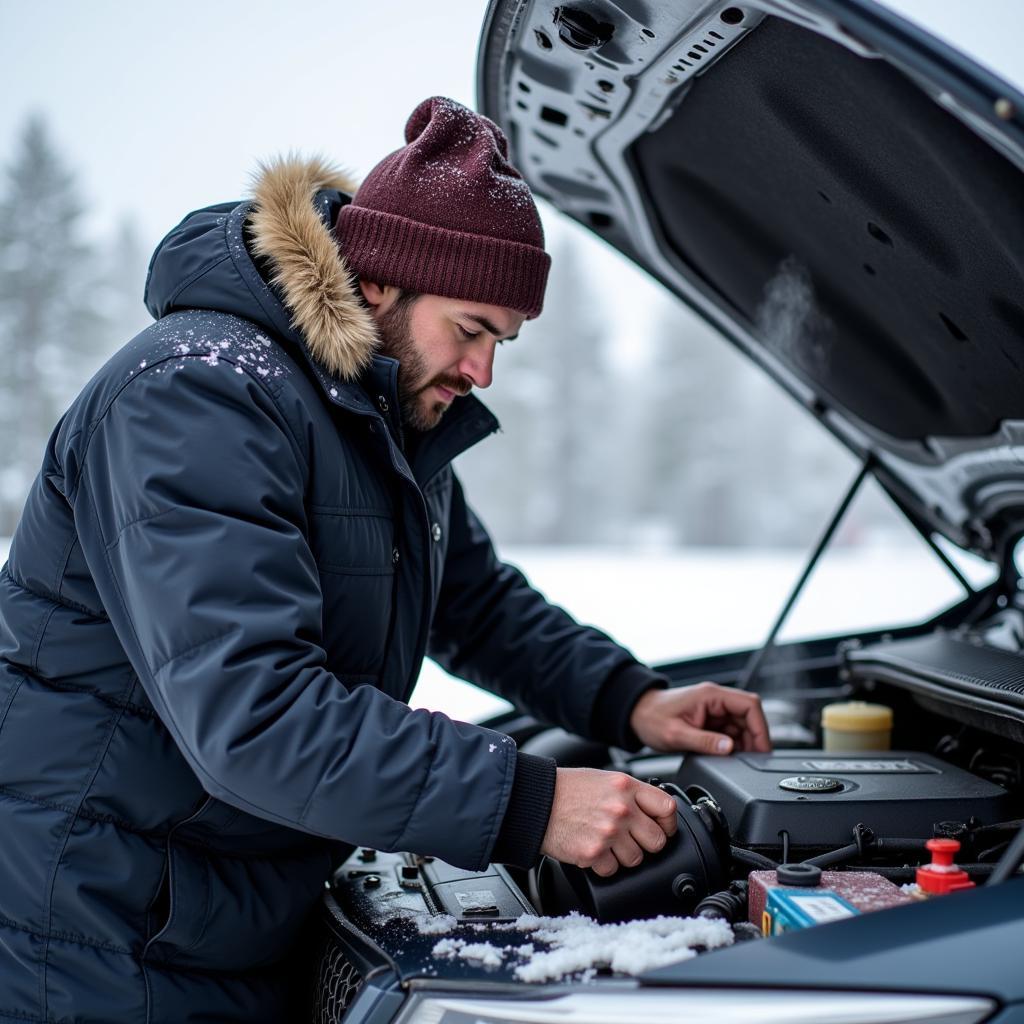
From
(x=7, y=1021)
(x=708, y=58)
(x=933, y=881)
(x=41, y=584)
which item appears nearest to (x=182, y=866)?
(x=7, y=1021)

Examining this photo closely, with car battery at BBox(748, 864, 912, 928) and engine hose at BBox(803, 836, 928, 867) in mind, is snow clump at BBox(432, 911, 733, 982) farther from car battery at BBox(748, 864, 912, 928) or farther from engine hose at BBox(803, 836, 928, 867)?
engine hose at BBox(803, 836, 928, 867)

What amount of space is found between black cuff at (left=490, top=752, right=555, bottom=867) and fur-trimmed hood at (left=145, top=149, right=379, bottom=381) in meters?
0.53

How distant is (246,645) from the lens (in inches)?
39.9

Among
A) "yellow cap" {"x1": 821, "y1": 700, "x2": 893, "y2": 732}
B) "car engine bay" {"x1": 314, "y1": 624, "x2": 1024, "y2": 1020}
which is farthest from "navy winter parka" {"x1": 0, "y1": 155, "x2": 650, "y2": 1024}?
"yellow cap" {"x1": 821, "y1": 700, "x2": 893, "y2": 732}

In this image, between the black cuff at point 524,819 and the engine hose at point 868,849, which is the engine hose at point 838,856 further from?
the black cuff at point 524,819

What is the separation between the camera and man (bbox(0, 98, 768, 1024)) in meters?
1.03

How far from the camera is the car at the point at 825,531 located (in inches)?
35.0

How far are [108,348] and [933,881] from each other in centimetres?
906

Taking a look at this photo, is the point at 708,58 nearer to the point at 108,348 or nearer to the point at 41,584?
the point at 41,584

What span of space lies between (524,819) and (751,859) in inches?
12.3

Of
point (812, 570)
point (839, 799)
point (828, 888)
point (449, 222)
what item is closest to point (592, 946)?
point (828, 888)

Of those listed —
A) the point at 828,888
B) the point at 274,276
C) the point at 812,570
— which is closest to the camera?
the point at 828,888

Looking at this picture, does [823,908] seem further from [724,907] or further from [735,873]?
[735,873]

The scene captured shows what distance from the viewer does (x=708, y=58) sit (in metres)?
1.31
